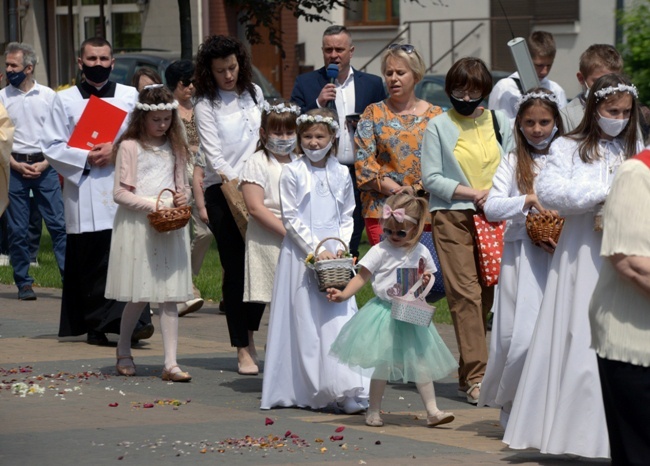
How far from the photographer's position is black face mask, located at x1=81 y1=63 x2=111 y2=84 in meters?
10.8

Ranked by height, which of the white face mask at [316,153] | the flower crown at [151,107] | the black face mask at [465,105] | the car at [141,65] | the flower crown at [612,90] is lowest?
the white face mask at [316,153]

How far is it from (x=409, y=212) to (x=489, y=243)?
96cm

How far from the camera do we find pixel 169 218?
907 centimetres

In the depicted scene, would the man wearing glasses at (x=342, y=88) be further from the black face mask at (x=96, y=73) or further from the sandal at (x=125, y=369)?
the sandal at (x=125, y=369)

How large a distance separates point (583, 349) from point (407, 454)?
3.15 feet

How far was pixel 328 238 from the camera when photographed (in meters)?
7.98

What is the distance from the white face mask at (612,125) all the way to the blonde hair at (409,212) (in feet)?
4.36

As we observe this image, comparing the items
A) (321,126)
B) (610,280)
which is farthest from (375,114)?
(610,280)

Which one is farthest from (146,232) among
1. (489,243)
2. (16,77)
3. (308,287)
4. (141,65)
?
(141,65)

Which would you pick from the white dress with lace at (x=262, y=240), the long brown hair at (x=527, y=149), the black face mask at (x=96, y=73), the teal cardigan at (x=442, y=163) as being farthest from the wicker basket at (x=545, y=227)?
the black face mask at (x=96, y=73)

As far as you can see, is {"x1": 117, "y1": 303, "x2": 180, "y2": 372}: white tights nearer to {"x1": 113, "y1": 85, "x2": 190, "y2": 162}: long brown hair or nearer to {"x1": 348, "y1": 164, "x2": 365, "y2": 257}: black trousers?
{"x1": 113, "y1": 85, "x2": 190, "y2": 162}: long brown hair

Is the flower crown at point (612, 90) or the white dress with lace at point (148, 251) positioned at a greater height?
the flower crown at point (612, 90)

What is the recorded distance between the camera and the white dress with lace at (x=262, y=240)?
29.3 feet

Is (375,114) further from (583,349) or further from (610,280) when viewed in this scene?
(610,280)
